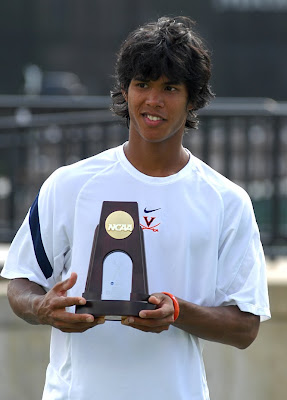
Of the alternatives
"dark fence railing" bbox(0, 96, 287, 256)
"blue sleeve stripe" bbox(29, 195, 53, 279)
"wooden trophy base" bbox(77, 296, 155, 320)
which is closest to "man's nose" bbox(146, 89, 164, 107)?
"blue sleeve stripe" bbox(29, 195, 53, 279)

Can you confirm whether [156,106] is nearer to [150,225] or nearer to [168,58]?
[168,58]

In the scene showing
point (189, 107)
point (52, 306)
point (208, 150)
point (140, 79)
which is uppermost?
point (140, 79)

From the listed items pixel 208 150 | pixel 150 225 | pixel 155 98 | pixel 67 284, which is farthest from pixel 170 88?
pixel 208 150

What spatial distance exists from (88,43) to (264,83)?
4.41 metres

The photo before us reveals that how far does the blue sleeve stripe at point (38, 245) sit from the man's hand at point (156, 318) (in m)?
0.44

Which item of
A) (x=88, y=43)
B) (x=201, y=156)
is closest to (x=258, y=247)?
(x=201, y=156)

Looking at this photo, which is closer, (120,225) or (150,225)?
(120,225)

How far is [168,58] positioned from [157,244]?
1.87ft

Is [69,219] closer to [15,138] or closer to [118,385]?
[118,385]

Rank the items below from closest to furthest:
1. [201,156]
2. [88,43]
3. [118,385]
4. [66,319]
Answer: [66,319] → [118,385] → [201,156] → [88,43]

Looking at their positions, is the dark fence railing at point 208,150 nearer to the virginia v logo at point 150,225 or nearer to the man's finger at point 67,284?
the virginia v logo at point 150,225

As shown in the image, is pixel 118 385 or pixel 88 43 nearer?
pixel 118 385

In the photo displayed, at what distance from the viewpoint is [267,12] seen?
76.9 ft

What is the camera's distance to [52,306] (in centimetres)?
271
